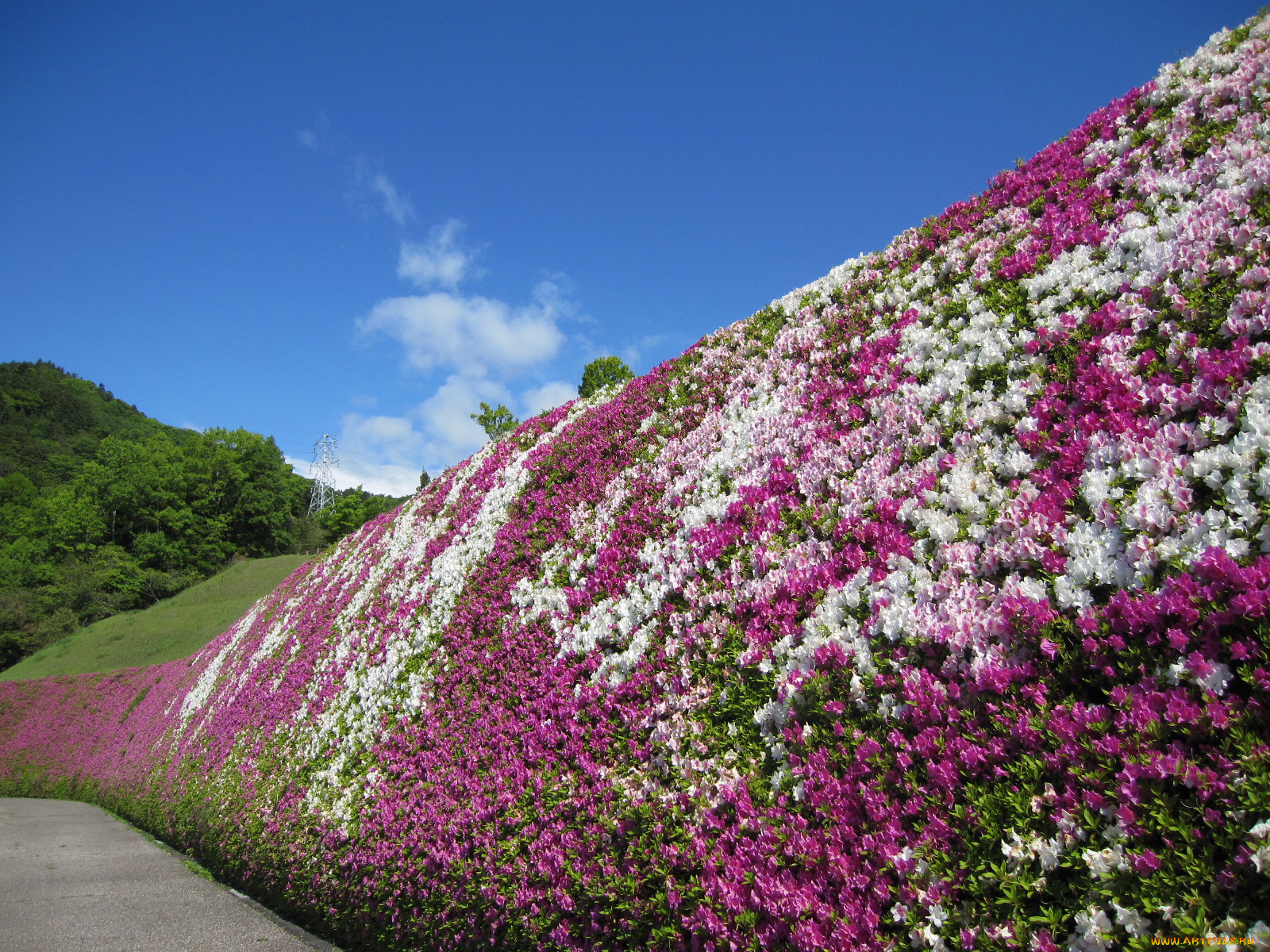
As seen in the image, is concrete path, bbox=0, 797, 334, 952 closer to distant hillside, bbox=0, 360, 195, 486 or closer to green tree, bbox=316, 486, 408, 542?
green tree, bbox=316, 486, 408, 542

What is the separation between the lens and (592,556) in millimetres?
7883

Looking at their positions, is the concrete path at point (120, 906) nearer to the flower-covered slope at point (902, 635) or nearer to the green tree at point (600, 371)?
the flower-covered slope at point (902, 635)

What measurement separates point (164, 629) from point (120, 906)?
45380 mm

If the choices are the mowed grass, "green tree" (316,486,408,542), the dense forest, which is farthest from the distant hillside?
the mowed grass

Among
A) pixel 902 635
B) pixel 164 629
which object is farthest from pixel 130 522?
pixel 902 635

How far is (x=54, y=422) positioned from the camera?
101 m

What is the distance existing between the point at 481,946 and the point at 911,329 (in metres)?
7.53

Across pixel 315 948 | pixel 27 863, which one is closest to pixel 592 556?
pixel 315 948

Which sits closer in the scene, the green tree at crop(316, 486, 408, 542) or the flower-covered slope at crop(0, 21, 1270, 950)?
the flower-covered slope at crop(0, 21, 1270, 950)

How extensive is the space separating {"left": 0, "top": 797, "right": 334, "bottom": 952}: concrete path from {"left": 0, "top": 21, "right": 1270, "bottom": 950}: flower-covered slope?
0.65 meters

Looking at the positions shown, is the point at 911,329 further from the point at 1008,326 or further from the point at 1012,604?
the point at 1012,604

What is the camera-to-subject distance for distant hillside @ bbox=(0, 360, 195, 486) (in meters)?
88.6

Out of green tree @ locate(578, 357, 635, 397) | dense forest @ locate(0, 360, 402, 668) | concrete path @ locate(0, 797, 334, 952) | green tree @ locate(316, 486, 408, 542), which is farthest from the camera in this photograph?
green tree @ locate(316, 486, 408, 542)

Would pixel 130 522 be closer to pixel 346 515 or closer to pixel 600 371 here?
pixel 346 515
